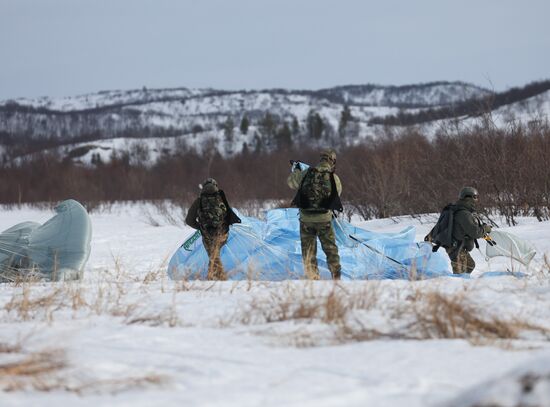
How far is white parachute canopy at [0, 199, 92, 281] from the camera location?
7.70m

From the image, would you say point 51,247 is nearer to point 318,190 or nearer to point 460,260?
point 318,190

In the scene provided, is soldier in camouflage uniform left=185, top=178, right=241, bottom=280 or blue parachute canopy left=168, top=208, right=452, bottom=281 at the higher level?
soldier in camouflage uniform left=185, top=178, right=241, bottom=280

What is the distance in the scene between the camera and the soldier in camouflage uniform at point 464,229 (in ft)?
23.2

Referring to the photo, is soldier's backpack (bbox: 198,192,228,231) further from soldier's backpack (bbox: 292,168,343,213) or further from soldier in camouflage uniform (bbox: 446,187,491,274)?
soldier in camouflage uniform (bbox: 446,187,491,274)

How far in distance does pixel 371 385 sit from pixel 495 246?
18.6ft

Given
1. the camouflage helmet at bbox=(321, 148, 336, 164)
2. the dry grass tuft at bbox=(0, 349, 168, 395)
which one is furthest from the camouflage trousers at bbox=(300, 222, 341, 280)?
the dry grass tuft at bbox=(0, 349, 168, 395)

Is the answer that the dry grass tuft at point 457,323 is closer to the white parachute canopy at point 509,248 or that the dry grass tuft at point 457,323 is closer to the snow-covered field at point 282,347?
the snow-covered field at point 282,347

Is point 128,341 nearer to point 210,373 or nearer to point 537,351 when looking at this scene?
point 210,373

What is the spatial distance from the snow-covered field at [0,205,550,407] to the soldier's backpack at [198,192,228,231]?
2886 millimetres

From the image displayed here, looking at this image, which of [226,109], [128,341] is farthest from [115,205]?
[226,109]

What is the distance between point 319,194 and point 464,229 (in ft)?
A: 6.20

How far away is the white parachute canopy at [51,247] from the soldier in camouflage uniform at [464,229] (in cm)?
496

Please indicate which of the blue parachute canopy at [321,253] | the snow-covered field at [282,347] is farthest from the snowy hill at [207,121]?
the snow-covered field at [282,347]

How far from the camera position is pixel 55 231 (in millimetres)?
8008
